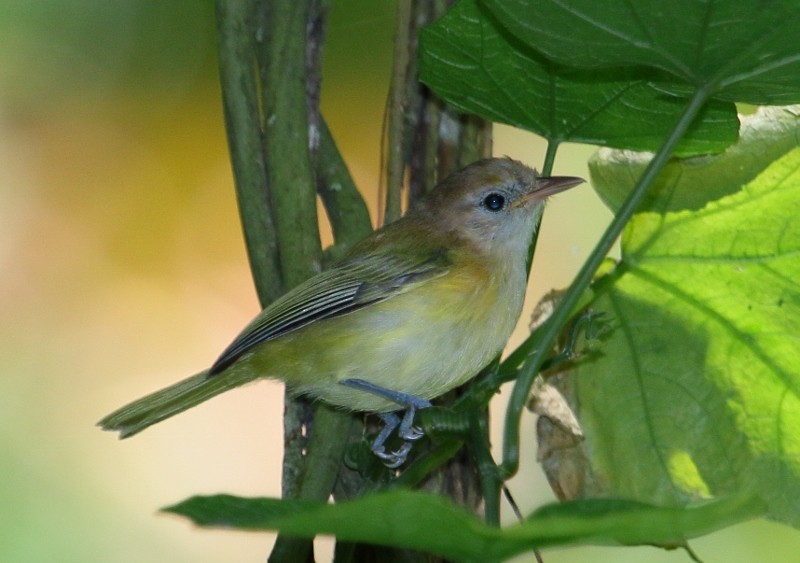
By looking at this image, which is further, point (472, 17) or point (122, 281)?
point (122, 281)

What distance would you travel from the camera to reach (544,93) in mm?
1957

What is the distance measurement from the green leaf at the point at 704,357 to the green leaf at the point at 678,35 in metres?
0.45

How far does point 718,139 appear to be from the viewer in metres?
1.97

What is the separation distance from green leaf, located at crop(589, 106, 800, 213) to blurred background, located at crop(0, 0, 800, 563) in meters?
1.05

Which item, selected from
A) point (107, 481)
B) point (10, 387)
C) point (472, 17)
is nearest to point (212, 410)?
point (107, 481)

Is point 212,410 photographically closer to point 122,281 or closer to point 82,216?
point 122,281

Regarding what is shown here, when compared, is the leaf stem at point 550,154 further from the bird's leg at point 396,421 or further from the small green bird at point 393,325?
the bird's leg at point 396,421

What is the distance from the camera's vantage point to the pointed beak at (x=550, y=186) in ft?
7.66

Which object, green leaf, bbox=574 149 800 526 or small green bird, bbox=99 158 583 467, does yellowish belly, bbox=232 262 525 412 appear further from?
green leaf, bbox=574 149 800 526

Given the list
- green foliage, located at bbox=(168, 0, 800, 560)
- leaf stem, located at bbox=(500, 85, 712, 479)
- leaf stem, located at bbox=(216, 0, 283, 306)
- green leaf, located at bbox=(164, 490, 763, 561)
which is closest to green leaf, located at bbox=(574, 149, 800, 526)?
green foliage, located at bbox=(168, 0, 800, 560)

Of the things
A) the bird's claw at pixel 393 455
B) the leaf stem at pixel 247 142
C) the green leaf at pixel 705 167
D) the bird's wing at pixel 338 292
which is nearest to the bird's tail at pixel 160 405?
the bird's wing at pixel 338 292

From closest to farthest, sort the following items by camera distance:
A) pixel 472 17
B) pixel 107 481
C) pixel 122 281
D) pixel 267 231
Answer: pixel 472 17, pixel 267 231, pixel 107 481, pixel 122 281

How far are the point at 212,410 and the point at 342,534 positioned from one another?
2.47 m

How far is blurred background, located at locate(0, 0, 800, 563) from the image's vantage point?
3066mm
